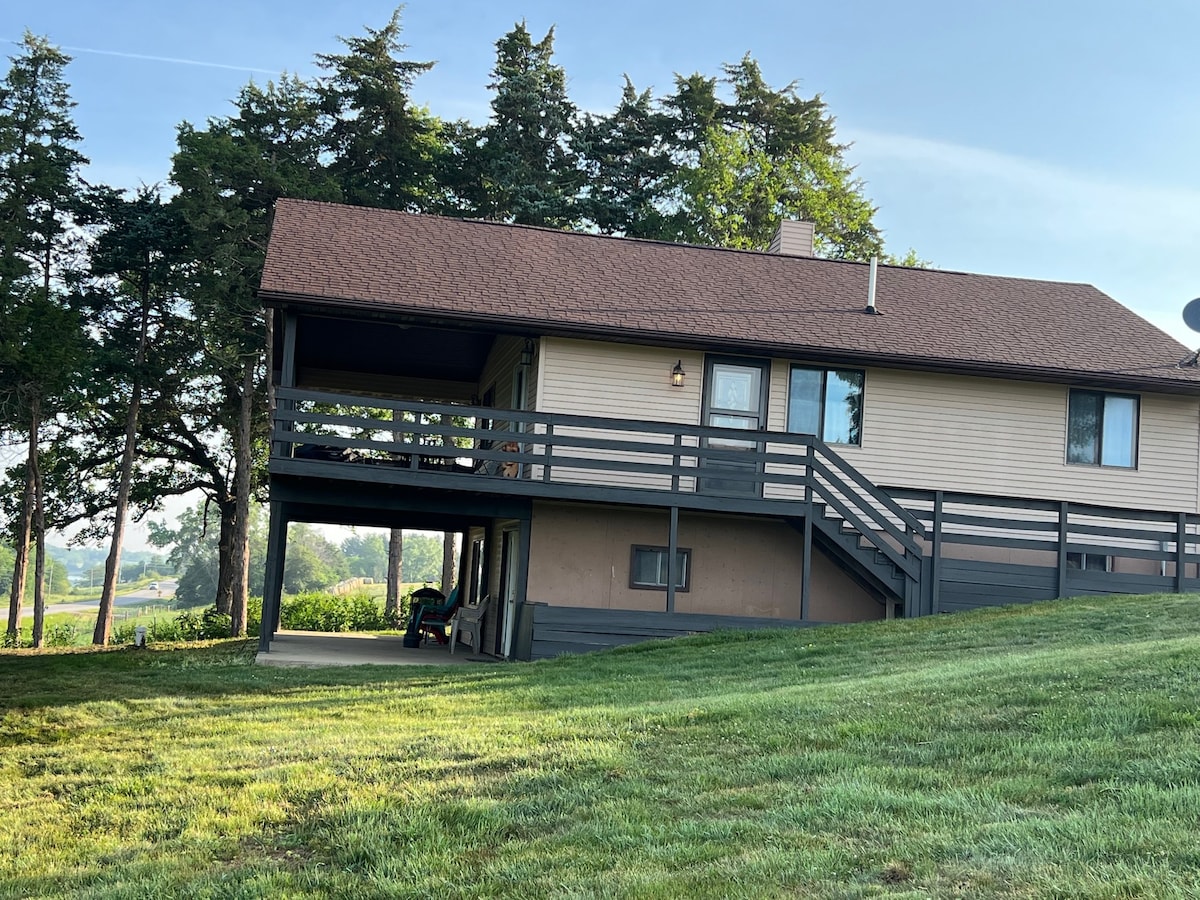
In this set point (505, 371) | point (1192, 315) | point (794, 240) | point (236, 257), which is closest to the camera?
point (1192, 315)

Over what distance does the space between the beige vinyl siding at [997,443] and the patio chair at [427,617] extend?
6.13 metres

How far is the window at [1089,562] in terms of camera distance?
55.3 feet

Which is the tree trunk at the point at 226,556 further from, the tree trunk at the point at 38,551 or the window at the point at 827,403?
the window at the point at 827,403

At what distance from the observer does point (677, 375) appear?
1653 centimetres

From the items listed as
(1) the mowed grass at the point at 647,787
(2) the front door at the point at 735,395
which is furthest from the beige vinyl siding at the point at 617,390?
(1) the mowed grass at the point at 647,787

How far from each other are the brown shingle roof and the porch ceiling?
774mm

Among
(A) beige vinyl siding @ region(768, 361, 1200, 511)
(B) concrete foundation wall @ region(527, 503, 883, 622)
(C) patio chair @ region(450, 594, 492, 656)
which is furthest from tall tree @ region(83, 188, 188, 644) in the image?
(A) beige vinyl siding @ region(768, 361, 1200, 511)

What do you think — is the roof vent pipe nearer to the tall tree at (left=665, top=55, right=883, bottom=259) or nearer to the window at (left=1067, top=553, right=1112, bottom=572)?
the window at (left=1067, top=553, right=1112, bottom=572)

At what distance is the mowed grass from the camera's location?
445 cm

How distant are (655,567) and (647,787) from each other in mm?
10704

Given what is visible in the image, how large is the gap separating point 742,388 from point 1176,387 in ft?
20.1

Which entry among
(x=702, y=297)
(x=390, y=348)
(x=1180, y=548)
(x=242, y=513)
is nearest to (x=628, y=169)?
(x=242, y=513)

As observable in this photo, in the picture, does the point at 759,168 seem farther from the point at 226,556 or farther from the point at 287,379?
the point at 287,379

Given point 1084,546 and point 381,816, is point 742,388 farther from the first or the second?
point 381,816
